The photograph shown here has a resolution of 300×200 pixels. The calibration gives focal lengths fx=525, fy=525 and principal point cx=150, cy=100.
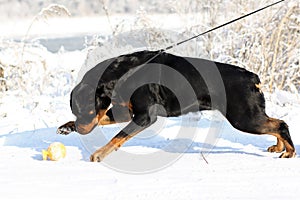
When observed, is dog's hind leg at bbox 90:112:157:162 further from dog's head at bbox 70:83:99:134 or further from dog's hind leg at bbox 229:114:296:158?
dog's hind leg at bbox 229:114:296:158

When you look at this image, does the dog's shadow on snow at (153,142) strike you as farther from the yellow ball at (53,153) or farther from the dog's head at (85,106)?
the dog's head at (85,106)

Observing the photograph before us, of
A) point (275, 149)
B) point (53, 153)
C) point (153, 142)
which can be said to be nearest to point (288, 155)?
point (275, 149)

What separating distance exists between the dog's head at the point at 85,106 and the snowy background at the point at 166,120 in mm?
300

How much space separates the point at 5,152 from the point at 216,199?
7.28ft

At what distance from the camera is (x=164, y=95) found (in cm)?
434

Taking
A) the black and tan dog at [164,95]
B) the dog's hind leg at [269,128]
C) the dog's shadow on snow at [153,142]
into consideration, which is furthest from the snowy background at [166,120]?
the black and tan dog at [164,95]

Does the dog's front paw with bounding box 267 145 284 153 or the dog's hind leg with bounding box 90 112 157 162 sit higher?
the dog's hind leg with bounding box 90 112 157 162

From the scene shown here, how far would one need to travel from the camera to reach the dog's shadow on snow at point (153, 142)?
4645mm

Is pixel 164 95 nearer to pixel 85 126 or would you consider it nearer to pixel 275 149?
pixel 85 126

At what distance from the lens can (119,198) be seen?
3168mm

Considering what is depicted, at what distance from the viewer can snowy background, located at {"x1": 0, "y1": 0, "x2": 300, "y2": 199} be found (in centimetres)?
339

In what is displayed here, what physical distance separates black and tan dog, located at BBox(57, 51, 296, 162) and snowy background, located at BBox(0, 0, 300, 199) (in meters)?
0.29

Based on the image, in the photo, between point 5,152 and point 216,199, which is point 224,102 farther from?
point 5,152

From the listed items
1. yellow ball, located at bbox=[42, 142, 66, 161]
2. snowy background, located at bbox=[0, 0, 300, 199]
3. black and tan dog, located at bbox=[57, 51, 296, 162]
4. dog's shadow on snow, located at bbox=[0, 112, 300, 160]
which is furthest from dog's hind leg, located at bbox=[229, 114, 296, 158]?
yellow ball, located at bbox=[42, 142, 66, 161]
